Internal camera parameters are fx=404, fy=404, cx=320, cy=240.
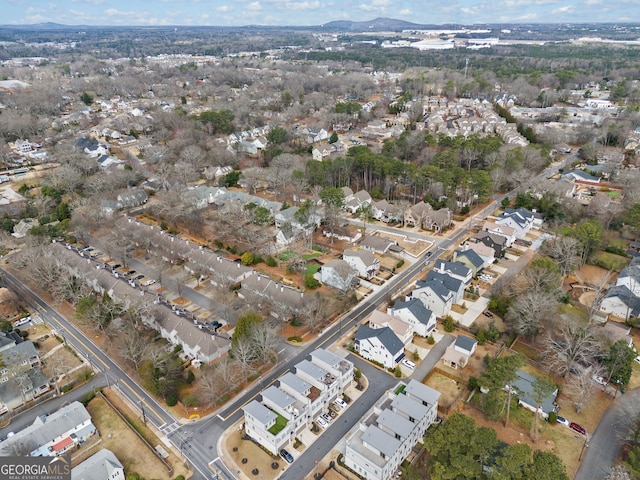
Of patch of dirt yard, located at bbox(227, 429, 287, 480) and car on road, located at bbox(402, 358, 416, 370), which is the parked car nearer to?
patch of dirt yard, located at bbox(227, 429, 287, 480)

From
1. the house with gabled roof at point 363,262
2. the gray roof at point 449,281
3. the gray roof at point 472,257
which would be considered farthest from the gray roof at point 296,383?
the gray roof at point 472,257

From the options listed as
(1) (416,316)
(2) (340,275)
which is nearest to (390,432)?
(1) (416,316)

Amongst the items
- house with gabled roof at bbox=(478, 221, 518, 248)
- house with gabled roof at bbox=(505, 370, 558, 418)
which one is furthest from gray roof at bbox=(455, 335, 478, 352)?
house with gabled roof at bbox=(478, 221, 518, 248)

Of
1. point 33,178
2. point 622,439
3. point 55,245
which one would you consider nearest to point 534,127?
point 622,439

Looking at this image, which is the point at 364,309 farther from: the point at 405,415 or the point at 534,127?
the point at 534,127

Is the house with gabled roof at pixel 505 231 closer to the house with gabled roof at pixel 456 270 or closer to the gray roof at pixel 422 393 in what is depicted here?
the house with gabled roof at pixel 456 270

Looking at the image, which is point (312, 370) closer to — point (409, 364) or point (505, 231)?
point (409, 364)
